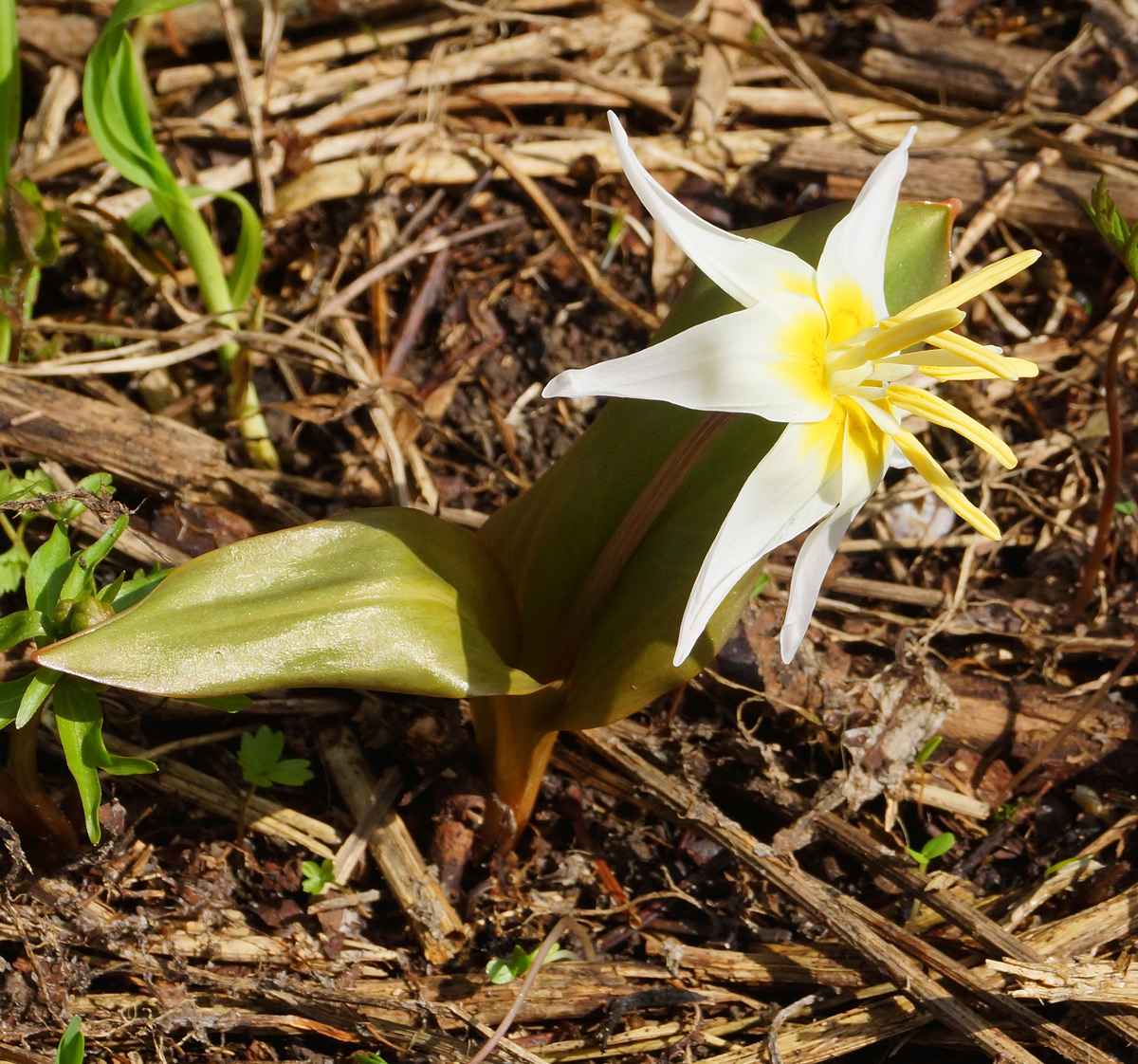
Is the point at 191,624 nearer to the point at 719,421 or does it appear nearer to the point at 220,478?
the point at 719,421

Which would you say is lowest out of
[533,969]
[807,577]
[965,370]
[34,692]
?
[533,969]

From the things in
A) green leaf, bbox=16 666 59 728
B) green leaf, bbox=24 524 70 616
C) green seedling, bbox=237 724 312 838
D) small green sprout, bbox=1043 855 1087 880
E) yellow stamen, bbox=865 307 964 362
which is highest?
yellow stamen, bbox=865 307 964 362

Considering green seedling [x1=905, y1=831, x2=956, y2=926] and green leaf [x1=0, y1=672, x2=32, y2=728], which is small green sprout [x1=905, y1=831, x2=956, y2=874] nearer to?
green seedling [x1=905, y1=831, x2=956, y2=926]

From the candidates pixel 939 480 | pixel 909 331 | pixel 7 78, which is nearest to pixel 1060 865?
pixel 939 480

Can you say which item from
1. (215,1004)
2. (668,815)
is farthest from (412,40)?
(215,1004)

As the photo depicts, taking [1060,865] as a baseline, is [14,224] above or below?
above

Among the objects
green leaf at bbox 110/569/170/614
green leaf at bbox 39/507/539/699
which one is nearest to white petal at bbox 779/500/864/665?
green leaf at bbox 39/507/539/699

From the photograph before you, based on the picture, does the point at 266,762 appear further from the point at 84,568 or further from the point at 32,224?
the point at 32,224
